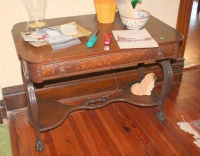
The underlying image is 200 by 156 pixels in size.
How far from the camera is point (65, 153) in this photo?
67.2 inches

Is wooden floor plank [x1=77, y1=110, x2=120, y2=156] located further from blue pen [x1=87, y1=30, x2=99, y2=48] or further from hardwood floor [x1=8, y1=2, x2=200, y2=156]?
blue pen [x1=87, y1=30, x2=99, y2=48]

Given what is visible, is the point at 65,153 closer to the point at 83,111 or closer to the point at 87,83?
the point at 83,111

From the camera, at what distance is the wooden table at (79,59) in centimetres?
139

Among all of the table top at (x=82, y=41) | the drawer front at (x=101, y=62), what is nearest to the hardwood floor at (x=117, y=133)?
the drawer front at (x=101, y=62)

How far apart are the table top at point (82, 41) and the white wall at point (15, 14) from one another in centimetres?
8

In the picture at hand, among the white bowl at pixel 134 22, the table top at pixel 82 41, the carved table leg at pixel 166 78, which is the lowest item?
the carved table leg at pixel 166 78

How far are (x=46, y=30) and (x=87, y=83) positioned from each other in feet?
2.38

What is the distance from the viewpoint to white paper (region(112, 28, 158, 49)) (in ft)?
4.84

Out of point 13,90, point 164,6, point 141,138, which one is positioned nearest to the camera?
point 141,138

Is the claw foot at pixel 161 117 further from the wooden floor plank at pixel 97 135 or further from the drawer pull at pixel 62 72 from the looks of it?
the drawer pull at pixel 62 72

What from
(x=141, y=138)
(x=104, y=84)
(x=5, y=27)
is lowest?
(x=141, y=138)

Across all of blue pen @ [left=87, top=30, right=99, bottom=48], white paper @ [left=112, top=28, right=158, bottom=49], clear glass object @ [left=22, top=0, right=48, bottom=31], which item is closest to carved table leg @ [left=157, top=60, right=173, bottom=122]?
white paper @ [left=112, top=28, right=158, bottom=49]

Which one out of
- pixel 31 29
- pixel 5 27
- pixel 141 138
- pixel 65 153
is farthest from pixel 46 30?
pixel 141 138

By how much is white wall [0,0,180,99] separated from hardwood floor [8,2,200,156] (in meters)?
0.32
